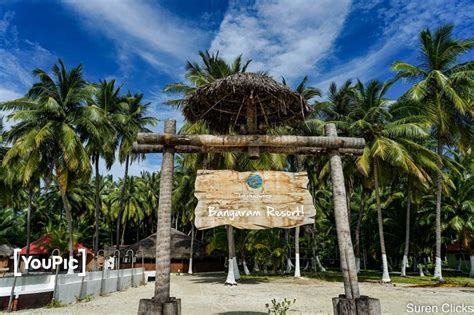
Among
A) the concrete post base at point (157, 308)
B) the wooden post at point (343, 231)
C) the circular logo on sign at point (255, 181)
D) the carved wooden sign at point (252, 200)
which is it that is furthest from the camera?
the circular logo on sign at point (255, 181)

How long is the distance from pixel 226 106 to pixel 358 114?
19154mm

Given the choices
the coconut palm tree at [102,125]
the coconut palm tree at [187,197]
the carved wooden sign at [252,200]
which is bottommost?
the carved wooden sign at [252,200]

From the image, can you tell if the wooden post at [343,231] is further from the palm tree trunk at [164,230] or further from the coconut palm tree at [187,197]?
the coconut palm tree at [187,197]

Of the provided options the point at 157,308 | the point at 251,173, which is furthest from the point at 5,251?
the point at 251,173

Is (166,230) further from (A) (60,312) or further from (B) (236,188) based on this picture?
(A) (60,312)

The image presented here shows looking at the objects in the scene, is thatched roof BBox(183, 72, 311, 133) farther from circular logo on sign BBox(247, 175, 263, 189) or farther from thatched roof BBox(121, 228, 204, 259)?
thatched roof BBox(121, 228, 204, 259)

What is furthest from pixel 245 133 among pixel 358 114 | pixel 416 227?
pixel 416 227

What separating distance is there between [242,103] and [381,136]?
18103mm

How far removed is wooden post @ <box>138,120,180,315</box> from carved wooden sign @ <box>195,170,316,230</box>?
54cm

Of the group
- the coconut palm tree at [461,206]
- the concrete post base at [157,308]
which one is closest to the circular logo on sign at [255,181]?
the concrete post base at [157,308]

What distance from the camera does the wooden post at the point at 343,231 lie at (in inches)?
255

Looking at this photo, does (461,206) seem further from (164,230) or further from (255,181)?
(164,230)

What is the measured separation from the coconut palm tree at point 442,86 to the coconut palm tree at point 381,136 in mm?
1420

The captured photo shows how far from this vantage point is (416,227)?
104ft
